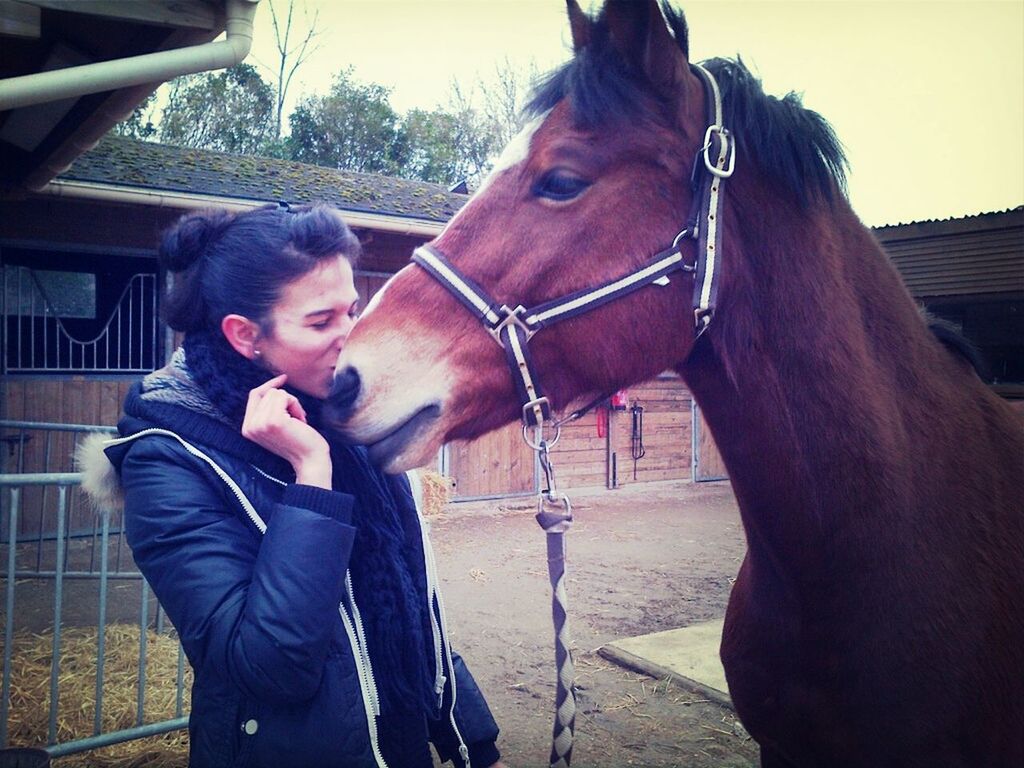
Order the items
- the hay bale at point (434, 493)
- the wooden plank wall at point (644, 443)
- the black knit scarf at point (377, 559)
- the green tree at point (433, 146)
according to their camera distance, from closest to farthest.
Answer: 1. the black knit scarf at point (377, 559)
2. the hay bale at point (434, 493)
3. the wooden plank wall at point (644, 443)
4. the green tree at point (433, 146)

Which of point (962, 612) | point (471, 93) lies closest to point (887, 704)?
point (962, 612)

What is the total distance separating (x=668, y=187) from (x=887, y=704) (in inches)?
46.8

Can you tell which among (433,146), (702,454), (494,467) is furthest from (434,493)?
(433,146)

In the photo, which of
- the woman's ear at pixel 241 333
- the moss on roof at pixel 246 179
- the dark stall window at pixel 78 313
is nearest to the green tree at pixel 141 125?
the moss on roof at pixel 246 179

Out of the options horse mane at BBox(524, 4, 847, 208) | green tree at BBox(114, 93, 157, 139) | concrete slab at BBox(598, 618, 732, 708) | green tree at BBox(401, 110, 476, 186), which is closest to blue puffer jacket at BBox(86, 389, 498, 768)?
horse mane at BBox(524, 4, 847, 208)

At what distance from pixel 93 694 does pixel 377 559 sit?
301cm

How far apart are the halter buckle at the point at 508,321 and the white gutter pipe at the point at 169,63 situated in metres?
2.64

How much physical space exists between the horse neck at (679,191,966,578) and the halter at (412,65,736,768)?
0.24 ft

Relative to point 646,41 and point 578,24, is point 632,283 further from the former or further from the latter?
point 578,24

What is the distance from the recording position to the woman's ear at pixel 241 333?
5.25 ft

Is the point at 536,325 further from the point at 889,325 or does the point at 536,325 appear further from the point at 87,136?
the point at 87,136

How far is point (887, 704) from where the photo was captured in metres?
1.43

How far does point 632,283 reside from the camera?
1454mm

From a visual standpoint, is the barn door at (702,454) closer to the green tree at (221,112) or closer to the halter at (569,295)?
the halter at (569,295)
